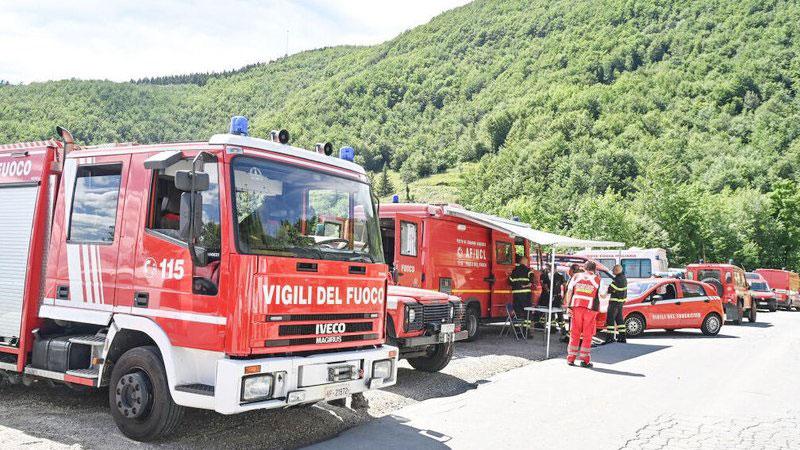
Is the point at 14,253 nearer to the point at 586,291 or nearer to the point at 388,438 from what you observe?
the point at 388,438

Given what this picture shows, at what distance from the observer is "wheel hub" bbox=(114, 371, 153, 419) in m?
5.20

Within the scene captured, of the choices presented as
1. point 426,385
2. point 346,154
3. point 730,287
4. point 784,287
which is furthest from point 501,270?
point 784,287

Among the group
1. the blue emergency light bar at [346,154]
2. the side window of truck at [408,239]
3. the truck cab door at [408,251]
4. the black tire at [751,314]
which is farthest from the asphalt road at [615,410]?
the black tire at [751,314]

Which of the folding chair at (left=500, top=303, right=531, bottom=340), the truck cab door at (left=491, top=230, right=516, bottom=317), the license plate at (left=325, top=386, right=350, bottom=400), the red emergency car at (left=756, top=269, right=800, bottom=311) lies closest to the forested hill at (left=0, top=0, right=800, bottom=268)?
the red emergency car at (left=756, top=269, right=800, bottom=311)

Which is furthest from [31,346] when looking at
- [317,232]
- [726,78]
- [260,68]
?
[260,68]

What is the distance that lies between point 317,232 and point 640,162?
88.7 metres

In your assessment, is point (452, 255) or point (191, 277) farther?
point (452, 255)

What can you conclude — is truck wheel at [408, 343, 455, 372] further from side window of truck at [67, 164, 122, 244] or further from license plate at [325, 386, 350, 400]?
side window of truck at [67, 164, 122, 244]

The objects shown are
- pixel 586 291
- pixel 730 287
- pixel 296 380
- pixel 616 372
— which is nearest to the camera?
pixel 296 380

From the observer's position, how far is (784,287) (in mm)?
34125

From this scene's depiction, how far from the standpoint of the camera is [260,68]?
508 ft

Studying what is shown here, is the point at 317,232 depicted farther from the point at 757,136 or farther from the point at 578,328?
the point at 757,136

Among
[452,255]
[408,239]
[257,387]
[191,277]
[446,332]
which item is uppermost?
[408,239]

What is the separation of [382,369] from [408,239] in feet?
20.8
